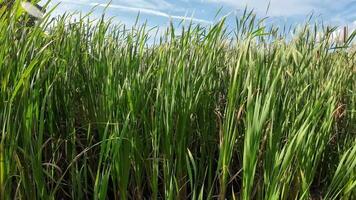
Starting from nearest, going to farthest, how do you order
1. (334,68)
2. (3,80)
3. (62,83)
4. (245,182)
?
(3,80), (245,182), (62,83), (334,68)

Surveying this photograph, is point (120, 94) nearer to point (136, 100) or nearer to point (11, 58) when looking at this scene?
point (136, 100)

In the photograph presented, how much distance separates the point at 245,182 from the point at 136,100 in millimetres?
465

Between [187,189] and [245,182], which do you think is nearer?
[245,182]

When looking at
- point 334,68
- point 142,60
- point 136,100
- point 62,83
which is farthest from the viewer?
point 334,68

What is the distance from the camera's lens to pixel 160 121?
1.58 meters

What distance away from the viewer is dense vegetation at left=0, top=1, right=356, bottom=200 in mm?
1440

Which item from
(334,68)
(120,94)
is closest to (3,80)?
(120,94)

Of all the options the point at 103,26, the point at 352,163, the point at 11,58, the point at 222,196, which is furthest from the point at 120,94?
the point at 352,163

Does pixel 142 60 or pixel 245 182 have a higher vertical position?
pixel 142 60

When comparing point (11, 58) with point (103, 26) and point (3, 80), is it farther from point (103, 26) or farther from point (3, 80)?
point (103, 26)

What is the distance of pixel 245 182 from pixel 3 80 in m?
0.82

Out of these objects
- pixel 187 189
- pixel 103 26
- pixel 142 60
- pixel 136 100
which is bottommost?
pixel 187 189

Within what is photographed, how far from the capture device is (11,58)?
142 cm

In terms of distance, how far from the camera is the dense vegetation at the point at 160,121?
1440 mm
